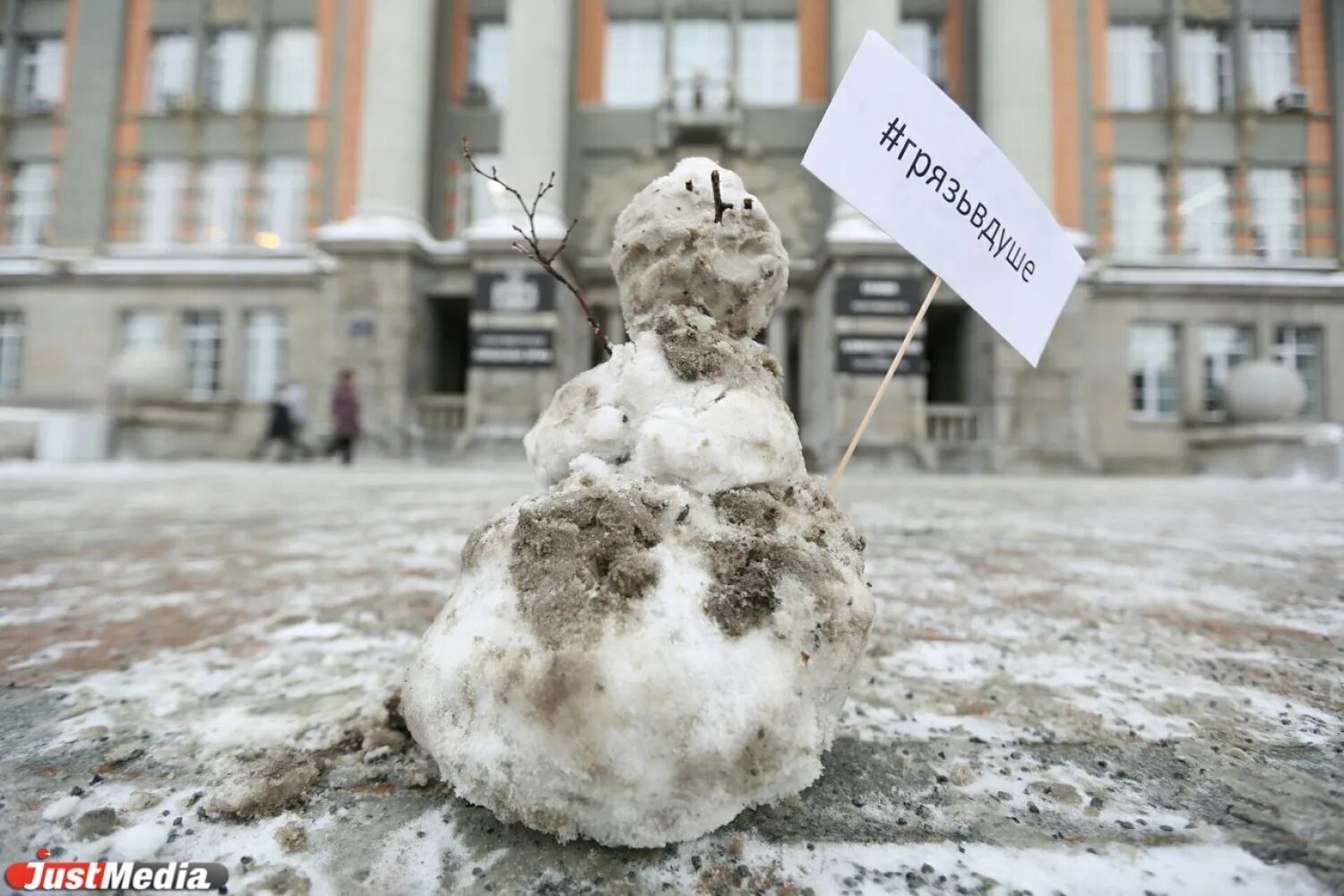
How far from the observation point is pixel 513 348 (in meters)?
12.1

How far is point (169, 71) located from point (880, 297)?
17.1m

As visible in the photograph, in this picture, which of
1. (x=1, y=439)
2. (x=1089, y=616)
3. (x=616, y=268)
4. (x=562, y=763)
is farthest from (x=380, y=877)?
(x=1, y=439)

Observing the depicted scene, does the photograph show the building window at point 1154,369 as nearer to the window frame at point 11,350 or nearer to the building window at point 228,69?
the building window at point 228,69

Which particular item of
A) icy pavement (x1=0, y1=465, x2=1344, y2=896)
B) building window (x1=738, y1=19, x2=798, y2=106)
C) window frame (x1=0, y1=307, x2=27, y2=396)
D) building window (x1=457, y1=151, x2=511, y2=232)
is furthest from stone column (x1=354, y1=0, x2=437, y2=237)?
icy pavement (x1=0, y1=465, x2=1344, y2=896)

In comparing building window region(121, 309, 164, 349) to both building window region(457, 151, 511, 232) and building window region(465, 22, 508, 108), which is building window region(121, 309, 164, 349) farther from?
building window region(465, 22, 508, 108)

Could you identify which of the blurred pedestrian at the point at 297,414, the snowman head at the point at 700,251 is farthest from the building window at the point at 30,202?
the snowman head at the point at 700,251

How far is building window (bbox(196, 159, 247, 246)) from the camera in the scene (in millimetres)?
14852

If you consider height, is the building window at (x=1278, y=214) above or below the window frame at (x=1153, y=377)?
above

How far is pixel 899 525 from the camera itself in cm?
403

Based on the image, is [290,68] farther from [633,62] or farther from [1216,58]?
[1216,58]

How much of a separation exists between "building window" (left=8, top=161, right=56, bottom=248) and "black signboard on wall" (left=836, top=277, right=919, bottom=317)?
59.6 feet

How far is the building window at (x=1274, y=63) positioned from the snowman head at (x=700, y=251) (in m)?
19.5

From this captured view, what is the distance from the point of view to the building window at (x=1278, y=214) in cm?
1398

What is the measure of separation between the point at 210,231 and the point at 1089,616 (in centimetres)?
1822
